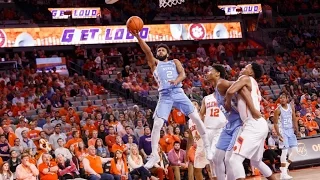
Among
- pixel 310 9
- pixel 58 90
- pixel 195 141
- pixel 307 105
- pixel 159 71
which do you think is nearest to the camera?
pixel 159 71

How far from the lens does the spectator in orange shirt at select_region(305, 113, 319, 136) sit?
16562mm

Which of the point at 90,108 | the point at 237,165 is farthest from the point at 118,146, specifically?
the point at 237,165

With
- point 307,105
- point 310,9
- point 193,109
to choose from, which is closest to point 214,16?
point 310,9

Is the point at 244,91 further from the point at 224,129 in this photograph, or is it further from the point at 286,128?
the point at 286,128

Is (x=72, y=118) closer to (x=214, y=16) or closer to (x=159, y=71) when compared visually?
(x=159, y=71)

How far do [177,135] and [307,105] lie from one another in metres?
7.14

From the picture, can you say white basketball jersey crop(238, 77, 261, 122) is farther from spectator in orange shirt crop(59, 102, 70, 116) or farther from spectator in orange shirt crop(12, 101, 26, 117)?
spectator in orange shirt crop(12, 101, 26, 117)

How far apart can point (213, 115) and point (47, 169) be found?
3.60 m

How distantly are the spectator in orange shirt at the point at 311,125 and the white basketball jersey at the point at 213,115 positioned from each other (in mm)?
7197

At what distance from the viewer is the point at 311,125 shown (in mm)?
16750

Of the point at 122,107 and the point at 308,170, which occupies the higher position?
the point at 122,107

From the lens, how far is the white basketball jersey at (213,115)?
10.0 m

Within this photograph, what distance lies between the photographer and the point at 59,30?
901 inches

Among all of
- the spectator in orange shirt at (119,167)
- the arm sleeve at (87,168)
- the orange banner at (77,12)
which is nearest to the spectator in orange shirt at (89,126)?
the spectator in orange shirt at (119,167)
